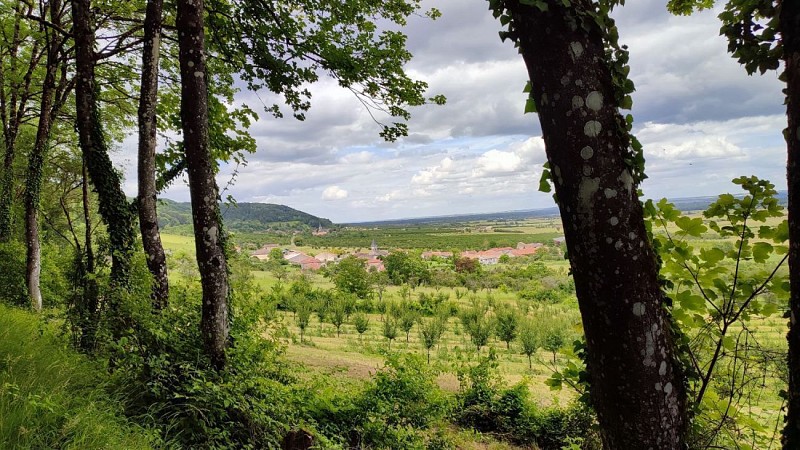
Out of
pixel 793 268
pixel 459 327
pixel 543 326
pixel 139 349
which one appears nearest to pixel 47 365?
pixel 139 349

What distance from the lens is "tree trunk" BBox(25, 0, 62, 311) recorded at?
9.55 m

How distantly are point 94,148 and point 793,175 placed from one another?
726 cm

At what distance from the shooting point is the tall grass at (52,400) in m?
2.50

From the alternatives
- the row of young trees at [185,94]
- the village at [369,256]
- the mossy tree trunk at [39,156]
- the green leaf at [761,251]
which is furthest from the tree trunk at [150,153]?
the village at [369,256]

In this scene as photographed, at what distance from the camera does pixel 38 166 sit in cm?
1082

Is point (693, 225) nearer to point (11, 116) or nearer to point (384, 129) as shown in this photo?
point (384, 129)

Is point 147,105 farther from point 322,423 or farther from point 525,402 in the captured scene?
point 525,402

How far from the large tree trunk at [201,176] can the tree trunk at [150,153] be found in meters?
1.24

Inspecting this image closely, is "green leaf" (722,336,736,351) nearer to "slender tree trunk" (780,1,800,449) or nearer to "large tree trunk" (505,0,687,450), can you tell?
"large tree trunk" (505,0,687,450)

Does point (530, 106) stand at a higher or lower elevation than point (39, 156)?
lower

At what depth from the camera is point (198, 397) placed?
4.14 m

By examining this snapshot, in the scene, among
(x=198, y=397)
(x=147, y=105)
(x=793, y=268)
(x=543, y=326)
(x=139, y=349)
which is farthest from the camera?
(x=543, y=326)

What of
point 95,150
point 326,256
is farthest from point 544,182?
point 326,256

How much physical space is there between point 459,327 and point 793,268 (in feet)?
148
